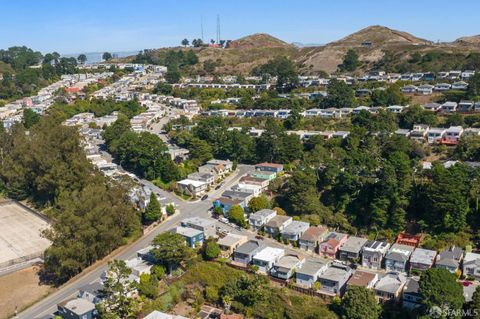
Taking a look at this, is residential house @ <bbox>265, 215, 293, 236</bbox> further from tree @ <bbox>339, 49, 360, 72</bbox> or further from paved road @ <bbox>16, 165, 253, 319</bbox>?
tree @ <bbox>339, 49, 360, 72</bbox>

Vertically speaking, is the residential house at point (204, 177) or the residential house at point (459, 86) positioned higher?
the residential house at point (459, 86)

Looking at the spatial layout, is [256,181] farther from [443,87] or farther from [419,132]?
[443,87]

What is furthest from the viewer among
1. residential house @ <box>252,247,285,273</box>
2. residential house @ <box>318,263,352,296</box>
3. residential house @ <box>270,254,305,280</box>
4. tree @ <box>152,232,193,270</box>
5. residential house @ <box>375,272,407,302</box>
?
residential house @ <box>252,247,285,273</box>

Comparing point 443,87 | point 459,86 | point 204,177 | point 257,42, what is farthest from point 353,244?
point 257,42

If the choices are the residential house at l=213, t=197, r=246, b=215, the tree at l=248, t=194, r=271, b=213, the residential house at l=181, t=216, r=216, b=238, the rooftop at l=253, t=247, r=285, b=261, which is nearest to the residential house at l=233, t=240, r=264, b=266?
the rooftop at l=253, t=247, r=285, b=261

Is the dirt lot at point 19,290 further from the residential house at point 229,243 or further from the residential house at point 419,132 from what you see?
the residential house at point 419,132

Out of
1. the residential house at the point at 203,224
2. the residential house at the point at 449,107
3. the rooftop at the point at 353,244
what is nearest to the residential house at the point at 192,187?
the residential house at the point at 203,224
